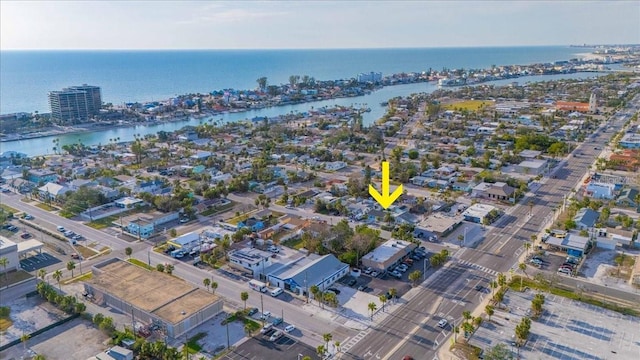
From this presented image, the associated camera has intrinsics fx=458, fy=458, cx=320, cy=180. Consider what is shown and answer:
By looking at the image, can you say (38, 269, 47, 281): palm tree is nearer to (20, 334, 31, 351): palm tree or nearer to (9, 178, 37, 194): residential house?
(20, 334, 31, 351): palm tree

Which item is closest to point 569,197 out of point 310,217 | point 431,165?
point 431,165

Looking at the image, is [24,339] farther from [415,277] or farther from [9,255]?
[415,277]

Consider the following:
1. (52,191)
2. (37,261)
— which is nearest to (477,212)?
(37,261)

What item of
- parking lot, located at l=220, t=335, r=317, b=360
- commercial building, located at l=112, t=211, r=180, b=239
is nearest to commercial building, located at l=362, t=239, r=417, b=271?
parking lot, located at l=220, t=335, r=317, b=360

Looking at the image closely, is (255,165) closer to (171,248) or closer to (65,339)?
(171,248)

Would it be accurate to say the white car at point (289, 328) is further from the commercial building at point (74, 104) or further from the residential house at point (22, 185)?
the commercial building at point (74, 104)

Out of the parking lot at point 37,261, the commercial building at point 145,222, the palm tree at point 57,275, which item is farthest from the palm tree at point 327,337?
the parking lot at point 37,261
